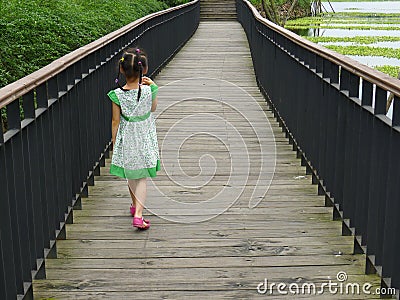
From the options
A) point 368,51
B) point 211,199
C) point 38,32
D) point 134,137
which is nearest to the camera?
point 134,137

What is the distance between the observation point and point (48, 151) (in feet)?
15.2

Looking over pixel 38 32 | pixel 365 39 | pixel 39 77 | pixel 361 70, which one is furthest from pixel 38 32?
pixel 365 39

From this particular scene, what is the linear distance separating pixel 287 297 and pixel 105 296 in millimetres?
1002

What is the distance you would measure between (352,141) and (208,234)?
118cm

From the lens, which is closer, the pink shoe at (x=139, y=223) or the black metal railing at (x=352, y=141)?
the black metal railing at (x=352, y=141)

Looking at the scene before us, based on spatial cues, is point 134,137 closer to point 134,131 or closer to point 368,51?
point 134,131

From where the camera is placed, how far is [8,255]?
3.64 m

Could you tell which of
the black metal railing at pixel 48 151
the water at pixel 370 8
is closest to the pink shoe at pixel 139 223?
the black metal railing at pixel 48 151

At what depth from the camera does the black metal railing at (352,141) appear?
3934mm

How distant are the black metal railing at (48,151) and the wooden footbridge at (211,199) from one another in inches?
0.5

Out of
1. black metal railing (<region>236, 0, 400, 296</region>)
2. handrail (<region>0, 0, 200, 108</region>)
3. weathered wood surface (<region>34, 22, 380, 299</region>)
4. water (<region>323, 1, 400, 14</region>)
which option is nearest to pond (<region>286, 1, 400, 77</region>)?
water (<region>323, 1, 400, 14</region>)

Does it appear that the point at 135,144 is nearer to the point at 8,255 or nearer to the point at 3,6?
the point at 8,255

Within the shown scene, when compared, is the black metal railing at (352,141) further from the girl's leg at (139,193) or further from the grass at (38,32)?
the grass at (38,32)

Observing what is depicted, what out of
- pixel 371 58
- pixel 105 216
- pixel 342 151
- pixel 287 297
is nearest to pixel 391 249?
pixel 287 297
